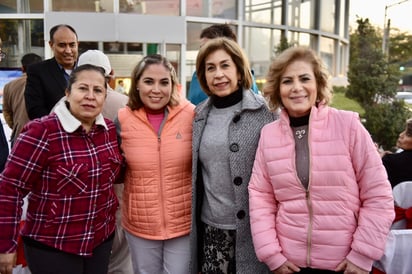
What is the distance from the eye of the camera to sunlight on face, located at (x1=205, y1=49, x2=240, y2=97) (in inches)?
105

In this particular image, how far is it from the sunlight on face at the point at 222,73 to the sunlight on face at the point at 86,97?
71 cm

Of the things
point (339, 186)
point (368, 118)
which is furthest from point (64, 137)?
point (368, 118)

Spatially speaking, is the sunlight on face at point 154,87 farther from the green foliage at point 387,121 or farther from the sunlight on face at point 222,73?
the green foliage at point 387,121

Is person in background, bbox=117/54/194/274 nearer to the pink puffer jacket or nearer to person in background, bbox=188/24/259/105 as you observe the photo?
the pink puffer jacket

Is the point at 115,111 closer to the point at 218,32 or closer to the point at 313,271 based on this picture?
the point at 218,32

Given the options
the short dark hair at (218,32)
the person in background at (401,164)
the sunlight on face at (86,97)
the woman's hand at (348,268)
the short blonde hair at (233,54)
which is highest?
the short dark hair at (218,32)

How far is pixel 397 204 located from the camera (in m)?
3.08

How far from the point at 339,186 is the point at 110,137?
4.73 ft

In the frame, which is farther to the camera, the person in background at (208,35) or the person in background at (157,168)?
the person in background at (208,35)

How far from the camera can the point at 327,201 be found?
2191 millimetres

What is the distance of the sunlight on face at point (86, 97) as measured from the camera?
99.0 inches

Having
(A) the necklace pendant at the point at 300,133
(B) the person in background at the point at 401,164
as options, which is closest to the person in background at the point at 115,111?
(A) the necklace pendant at the point at 300,133

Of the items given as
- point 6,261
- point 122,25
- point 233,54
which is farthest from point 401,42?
point 6,261

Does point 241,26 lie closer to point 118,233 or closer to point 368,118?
point 368,118
